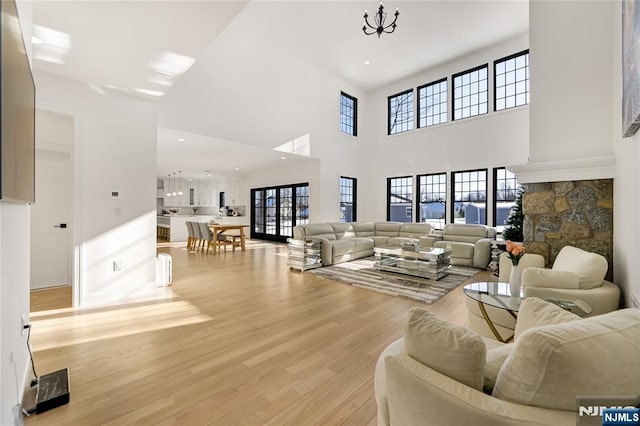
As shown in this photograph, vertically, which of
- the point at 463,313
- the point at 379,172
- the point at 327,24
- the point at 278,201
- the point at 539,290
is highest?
the point at 327,24

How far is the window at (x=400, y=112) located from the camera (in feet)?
28.6

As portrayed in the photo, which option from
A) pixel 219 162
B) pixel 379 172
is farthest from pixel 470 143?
pixel 219 162

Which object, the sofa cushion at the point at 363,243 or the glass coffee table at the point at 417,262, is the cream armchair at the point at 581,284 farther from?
the sofa cushion at the point at 363,243

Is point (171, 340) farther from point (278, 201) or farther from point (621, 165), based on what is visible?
point (278, 201)

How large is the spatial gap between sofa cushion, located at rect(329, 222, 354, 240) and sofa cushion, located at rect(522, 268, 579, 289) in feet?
15.1

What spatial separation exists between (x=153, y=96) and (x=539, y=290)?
16.2 feet

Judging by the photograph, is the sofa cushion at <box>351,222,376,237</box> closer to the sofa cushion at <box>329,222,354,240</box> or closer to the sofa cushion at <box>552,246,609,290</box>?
the sofa cushion at <box>329,222,354,240</box>

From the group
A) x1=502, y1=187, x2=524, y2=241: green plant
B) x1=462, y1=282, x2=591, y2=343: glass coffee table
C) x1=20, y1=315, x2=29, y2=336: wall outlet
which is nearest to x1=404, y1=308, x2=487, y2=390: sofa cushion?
x1=462, y1=282, x2=591, y2=343: glass coffee table

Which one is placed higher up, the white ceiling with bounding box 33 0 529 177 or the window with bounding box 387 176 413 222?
the white ceiling with bounding box 33 0 529 177

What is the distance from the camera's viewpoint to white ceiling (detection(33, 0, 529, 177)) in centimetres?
221

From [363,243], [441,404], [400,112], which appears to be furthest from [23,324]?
[400,112]

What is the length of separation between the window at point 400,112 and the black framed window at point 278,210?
137 inches

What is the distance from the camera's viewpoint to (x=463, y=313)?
129 inches

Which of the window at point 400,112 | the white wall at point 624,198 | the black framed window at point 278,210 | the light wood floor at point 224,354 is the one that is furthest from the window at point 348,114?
the white wall at point 624,198
